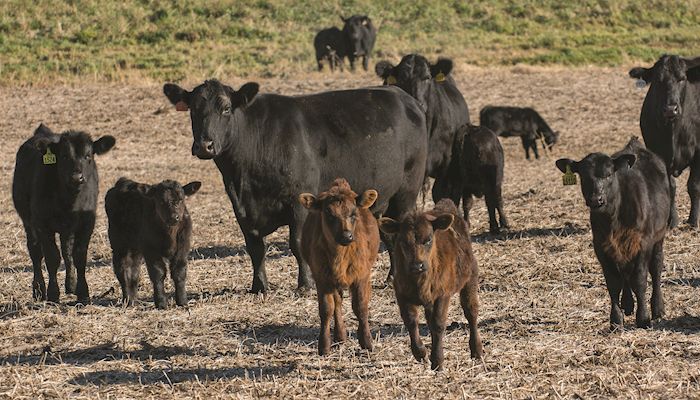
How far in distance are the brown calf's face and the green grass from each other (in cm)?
2261

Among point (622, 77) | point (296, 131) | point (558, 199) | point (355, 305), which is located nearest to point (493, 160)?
point (558, 199)

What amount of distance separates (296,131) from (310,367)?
3748mm

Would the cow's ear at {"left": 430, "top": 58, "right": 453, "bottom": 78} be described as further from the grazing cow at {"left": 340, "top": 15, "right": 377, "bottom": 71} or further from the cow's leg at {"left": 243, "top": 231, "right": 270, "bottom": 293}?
the grazing cow at {"left": 340, "top": 15, "right": 377, "bottom": 71}

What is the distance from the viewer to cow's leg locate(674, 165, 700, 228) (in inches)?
575

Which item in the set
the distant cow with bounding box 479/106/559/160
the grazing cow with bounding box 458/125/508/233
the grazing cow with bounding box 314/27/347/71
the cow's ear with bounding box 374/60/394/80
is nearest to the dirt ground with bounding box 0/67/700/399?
the grazing cow with bounding box 458/125/508/233

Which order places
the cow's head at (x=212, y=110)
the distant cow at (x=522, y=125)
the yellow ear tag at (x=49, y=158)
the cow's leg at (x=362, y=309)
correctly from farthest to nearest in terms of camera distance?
the distant cow at (x=522, y=125), the yellow ear tag at (x=49, y=158), the cow's head at (x=212, y=110), the cow's leg at (x=362, y=309)

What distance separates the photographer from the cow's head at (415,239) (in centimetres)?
810

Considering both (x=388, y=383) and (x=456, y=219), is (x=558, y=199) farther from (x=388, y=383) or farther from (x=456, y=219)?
(x=388, y=383)

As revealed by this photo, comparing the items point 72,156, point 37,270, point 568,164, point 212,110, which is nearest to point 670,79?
point 568,164

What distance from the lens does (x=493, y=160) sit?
15008 mm

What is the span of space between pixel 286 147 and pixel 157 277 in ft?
5.89

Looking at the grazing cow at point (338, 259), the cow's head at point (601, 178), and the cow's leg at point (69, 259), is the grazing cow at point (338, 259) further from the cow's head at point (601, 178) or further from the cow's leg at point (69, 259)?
the cow's leg at point (69, 259)

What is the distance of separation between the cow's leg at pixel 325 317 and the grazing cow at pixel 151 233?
230 centimetres

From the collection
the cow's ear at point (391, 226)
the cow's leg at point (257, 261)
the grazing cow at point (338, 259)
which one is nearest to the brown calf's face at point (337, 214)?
the grazing cow at point (338, 259)
